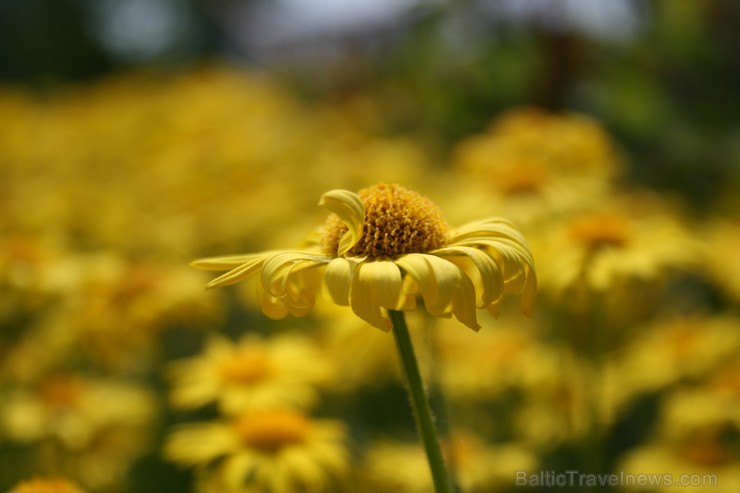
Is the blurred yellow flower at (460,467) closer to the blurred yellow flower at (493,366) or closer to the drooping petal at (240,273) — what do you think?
the blurred yellow flower at (493,366)

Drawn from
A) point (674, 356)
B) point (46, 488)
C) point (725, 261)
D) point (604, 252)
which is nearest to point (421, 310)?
point (604, 252)

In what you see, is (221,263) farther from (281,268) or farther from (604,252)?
(604,252)

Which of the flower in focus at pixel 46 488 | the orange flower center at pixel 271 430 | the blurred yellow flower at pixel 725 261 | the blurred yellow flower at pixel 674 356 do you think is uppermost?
the blurred yellow flower at pixel 725 261

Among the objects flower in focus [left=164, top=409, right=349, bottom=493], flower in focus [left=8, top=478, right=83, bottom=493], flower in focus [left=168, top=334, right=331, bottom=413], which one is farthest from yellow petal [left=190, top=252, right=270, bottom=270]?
flower in focus [left=168, top=334, right=331, bottom=413]

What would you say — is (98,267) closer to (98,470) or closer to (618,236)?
(98,470)

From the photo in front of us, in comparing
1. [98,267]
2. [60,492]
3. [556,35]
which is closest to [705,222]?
[556,35]

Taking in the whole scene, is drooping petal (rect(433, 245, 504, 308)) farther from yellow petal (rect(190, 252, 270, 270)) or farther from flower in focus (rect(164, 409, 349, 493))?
flower in focus (rect(164, 409, 349, 493))

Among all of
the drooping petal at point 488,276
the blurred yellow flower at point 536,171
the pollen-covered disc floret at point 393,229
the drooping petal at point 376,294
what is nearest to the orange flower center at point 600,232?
the blurred yellow flower at point 536,171
